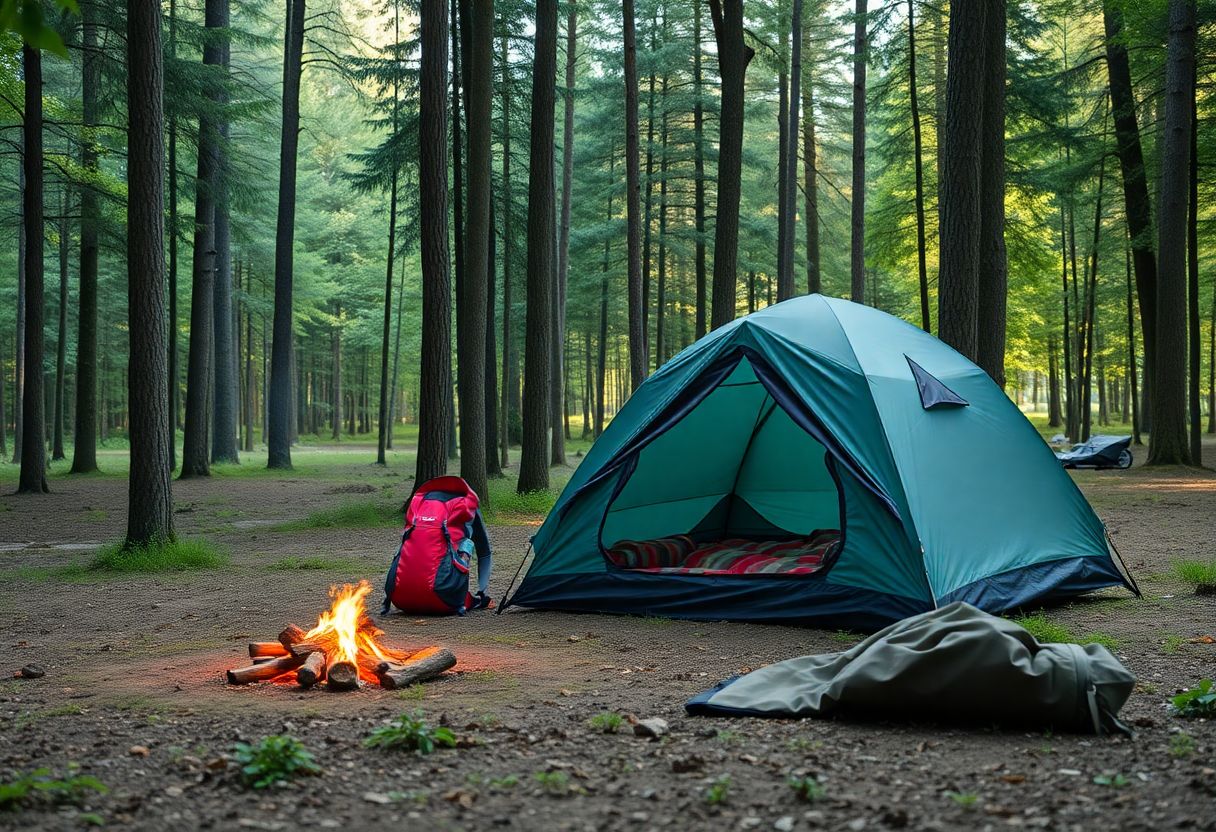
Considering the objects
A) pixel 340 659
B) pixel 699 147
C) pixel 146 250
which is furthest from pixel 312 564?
pixel 699 147

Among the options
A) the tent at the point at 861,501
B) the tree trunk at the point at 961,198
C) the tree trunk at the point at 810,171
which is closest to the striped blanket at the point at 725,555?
the tent at the point at 861,501

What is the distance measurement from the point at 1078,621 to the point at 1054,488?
1236 mm

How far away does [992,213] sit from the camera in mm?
11156

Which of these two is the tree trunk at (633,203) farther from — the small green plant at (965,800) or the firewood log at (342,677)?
the small green plant at (965,800)

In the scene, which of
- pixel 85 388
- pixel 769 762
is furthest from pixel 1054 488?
pixel 85 388

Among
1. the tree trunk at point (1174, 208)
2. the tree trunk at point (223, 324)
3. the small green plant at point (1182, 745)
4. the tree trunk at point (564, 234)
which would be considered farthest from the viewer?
the tree trunk at point (223, 324)

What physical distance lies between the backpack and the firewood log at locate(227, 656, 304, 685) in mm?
1738

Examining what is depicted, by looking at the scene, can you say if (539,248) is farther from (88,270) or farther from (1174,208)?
(1174,208)

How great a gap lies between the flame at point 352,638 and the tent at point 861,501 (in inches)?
74.8

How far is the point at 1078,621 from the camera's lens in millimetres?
6348

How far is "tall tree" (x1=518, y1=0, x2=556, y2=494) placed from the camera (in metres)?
12.7

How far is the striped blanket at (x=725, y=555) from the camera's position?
707 centimetres

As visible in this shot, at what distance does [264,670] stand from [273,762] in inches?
63.6

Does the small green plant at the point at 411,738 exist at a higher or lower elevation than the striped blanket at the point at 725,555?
lower
